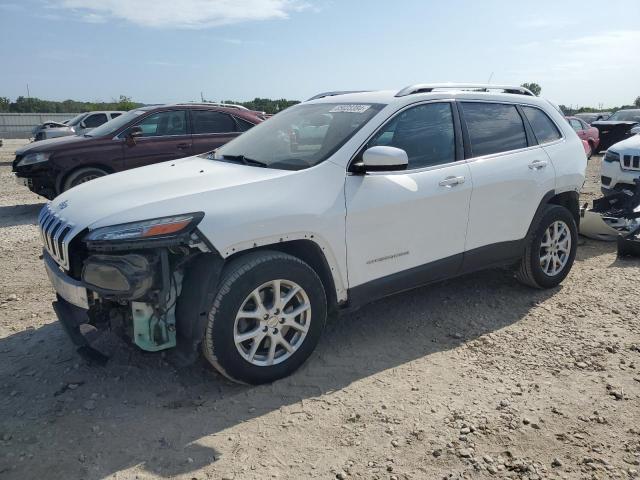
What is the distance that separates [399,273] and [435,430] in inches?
47.1

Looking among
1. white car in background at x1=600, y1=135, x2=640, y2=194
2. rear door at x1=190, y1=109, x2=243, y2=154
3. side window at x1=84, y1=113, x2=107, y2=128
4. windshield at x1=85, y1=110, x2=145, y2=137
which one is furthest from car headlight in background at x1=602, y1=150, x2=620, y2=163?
side window at x1=84, y1=113, x2=107, y2=128

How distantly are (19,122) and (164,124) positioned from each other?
110ft

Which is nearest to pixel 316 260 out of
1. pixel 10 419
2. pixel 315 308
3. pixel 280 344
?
pixel 315 308

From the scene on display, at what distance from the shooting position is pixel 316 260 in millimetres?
3527

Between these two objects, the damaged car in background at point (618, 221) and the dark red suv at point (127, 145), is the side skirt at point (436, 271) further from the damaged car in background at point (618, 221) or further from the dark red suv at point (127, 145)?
the dark red suv at point (127, 145)

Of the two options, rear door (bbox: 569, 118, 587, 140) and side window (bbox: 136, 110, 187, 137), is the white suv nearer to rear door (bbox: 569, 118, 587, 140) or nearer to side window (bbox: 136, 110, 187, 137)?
side window (bbox: 136, 110, 187, 137)

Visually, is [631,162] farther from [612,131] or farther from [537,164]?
[612,131]

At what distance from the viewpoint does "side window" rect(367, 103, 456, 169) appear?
153 inches

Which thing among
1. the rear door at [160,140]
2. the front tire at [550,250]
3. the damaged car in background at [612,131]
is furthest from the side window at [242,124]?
the damaged car in background at [612,131]

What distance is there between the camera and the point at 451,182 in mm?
4043

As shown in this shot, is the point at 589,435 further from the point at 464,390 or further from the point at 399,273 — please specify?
the point at 399,273

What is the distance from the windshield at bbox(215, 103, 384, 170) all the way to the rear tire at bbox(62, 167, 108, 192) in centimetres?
501

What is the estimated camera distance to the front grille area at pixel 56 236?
3.15 metres

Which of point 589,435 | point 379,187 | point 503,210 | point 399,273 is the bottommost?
point 589,435
